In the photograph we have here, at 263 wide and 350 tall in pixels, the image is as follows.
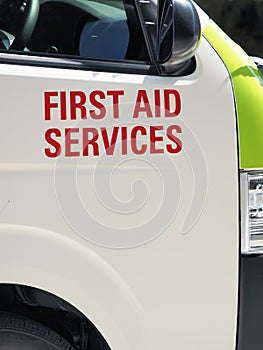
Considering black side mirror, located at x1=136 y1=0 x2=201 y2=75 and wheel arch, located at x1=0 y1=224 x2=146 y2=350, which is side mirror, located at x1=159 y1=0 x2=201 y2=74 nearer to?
black side mirror, located at x1=136 y1=0 x2=201 y2=75

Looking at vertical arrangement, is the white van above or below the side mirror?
below

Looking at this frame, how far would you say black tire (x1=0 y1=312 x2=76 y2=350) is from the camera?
2092 millimetres

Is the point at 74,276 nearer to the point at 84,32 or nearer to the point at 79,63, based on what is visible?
the point at 79,63

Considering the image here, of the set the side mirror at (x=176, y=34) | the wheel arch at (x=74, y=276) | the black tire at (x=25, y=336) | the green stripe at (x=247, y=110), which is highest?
the side mirror at (x=176, y=34)

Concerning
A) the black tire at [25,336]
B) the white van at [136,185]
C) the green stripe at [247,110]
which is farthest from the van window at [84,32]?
the black tire at [25,336]

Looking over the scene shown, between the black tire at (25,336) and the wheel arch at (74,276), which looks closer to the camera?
the wheel arch at (74,276)

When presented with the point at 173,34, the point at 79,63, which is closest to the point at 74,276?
the point at 79,63

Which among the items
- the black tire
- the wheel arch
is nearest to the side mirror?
the wheel arch

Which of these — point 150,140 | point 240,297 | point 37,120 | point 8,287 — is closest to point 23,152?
point 37,120

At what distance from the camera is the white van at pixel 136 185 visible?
197 centimetres

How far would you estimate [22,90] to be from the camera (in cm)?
197

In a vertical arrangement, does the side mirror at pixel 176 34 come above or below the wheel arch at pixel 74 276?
above

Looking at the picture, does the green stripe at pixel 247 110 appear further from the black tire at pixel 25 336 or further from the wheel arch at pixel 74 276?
the black tire at pixel 25 336

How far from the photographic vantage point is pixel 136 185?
2.02 meters
